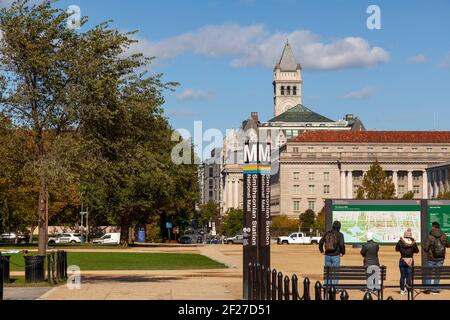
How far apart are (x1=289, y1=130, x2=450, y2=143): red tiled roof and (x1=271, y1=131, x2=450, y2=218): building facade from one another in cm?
21

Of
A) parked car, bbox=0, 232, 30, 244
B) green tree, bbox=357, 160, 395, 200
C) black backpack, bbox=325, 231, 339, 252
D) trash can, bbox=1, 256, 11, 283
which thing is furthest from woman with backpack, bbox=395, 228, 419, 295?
green tree, bbox=357, 160, 395, 200

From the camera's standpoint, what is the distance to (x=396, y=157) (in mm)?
188875

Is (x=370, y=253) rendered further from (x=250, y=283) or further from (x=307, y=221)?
(x=307, y=221)

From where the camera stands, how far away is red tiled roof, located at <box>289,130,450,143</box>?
193 meters

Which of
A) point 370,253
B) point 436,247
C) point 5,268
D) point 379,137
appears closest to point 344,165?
point 379,137

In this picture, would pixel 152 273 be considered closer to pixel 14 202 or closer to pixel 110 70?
pixel 110 70

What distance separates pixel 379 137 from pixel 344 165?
1143cm

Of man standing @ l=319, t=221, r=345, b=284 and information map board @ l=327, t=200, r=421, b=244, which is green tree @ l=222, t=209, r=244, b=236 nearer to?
information map board @ l=327, t=200, r=421, b=244

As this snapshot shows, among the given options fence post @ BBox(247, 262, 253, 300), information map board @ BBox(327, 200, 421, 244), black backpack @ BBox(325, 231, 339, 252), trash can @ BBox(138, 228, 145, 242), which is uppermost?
information map board @ BBox(327, 200, 421, 244)

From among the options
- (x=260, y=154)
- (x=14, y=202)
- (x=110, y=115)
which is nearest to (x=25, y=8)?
(x=110, y=115)

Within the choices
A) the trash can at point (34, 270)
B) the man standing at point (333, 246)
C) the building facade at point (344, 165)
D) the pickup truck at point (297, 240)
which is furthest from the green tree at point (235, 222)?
the man standing at point (333, 246)

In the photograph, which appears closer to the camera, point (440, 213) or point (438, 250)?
point (438, 250)

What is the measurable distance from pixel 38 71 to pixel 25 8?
2213 mm

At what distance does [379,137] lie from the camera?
19538cm
